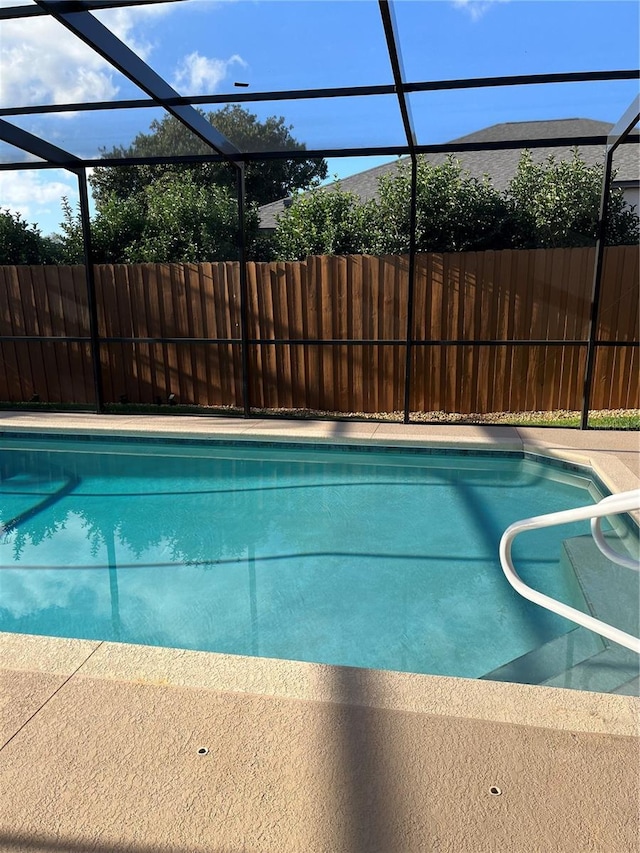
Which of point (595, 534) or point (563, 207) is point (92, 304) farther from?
point (563, 207)

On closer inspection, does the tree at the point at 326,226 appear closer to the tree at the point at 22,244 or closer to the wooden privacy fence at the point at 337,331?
the wooden privacy fence at the point at 337,331

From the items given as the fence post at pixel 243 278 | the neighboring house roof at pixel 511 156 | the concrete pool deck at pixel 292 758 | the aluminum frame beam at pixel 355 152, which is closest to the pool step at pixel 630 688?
the concrete pool deck at pixel 292 758

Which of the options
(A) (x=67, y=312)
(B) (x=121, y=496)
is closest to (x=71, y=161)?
(A) (x=67, y=312)

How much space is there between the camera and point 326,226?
9.74m

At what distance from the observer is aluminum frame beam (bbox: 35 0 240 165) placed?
3687mm

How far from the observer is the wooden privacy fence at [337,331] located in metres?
7.05

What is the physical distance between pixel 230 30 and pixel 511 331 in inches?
180

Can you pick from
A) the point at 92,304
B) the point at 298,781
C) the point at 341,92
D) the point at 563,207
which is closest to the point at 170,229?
the point at 92,304

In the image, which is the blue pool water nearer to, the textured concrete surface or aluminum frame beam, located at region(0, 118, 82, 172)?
the textured concrete surface

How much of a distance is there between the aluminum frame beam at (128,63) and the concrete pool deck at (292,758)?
146 inches

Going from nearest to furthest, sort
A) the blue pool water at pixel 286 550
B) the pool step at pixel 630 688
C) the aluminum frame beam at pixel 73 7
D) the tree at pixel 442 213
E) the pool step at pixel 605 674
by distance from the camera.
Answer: the pool step at pixel 630 688
the pool step at pixel 605 674
the blue pool water at pixel 286 550
the aluminum frame beam at pixel 73 7
the tree at pixel 442 213

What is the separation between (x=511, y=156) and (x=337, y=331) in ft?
28.2

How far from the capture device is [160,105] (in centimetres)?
504

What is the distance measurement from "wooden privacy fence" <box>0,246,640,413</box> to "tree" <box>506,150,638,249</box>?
2.95 m
